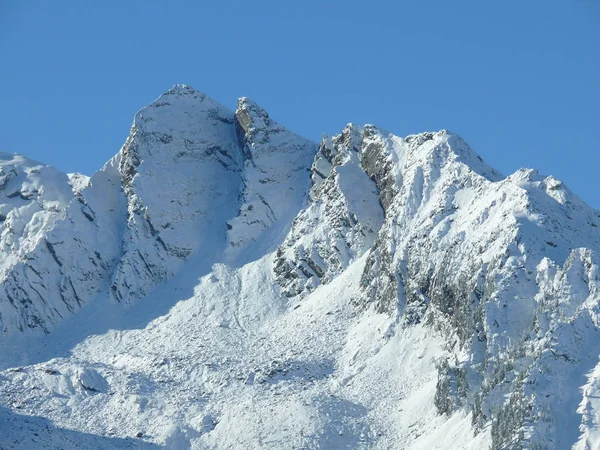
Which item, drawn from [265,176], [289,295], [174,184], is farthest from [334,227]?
[174,184]

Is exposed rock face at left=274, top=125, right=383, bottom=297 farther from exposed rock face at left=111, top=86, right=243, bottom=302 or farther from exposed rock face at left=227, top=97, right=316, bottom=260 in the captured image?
exposed rock face at left=111, top=86, right=243, bottom=302

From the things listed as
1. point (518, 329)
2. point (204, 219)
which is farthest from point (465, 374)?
point (204, 219)

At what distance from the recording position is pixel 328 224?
166m

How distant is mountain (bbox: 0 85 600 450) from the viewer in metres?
132

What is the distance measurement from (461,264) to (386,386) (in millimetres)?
13167

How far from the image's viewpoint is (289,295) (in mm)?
163125

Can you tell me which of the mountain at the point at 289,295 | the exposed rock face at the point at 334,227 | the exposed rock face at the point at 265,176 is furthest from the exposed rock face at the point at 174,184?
the exposed rock face at the point at 334,227

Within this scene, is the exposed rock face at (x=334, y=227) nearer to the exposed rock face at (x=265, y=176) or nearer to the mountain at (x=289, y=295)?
the mountain at (x=289, y=295)

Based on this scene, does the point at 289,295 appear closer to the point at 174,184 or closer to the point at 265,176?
the point at 265,176

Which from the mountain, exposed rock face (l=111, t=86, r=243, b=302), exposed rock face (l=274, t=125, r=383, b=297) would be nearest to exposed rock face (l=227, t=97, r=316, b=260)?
the mountain

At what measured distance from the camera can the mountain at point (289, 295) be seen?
132m

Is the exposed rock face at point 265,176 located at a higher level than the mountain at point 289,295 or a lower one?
higher

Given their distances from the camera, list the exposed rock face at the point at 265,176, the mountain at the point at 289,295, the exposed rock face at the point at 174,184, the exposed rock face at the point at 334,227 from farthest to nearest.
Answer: the exposed rock face at the point at 265,176, the exposed rock face at the point at 174,184, the exposed rock face at the point at 334,227, the mountain at the point at 289,295

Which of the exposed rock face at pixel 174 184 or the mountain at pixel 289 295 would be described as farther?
the exposed rock face at pixel 174 184
